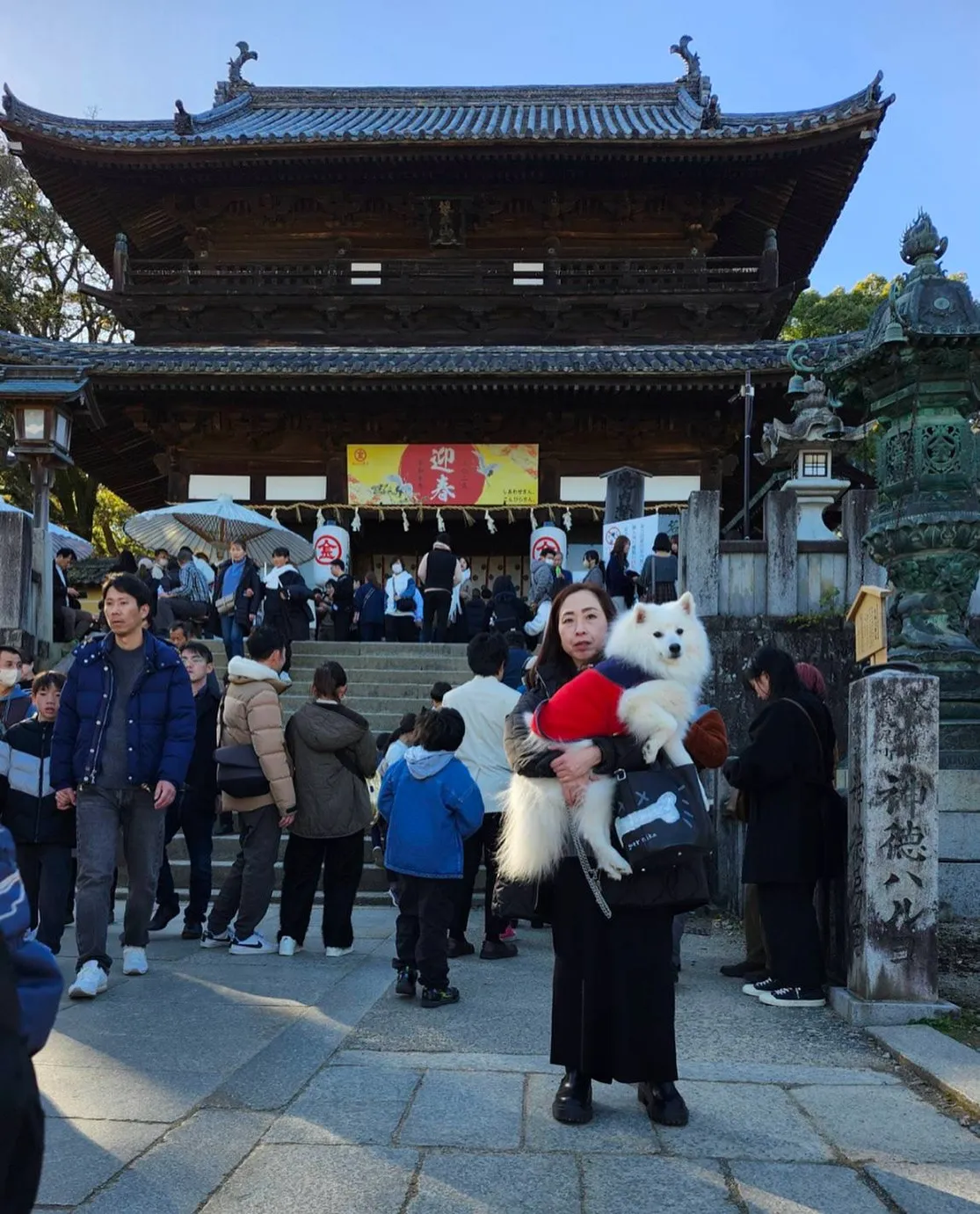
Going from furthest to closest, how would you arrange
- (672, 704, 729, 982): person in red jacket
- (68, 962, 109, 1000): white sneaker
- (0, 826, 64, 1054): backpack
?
(68, 962, 109, 1000): white sneaker, (672, 704, 729, 982): person in red jacket, (0, 826, 64, 1054): backpack

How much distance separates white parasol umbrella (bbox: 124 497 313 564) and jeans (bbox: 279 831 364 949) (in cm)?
880

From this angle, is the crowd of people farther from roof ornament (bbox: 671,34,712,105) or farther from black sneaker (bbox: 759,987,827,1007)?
roof ornament (bbox: 671,34,712,105)

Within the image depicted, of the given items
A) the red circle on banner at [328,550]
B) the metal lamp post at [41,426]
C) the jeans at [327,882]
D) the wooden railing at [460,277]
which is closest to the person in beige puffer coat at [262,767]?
the jeans at [327,882]

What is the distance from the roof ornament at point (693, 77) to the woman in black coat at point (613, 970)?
2085 cm

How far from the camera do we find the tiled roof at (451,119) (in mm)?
16969

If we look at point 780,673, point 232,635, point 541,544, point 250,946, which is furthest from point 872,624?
point 541,544

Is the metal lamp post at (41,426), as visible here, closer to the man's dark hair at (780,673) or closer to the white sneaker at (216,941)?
the white sneaker at (216,941)

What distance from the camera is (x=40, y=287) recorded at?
88.8 feet

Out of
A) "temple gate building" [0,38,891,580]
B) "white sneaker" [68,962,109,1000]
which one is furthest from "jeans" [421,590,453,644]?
"white sneaker" [68,962,109,1000]

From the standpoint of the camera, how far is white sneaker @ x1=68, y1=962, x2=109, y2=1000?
4828mm

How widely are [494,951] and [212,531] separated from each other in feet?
32.6

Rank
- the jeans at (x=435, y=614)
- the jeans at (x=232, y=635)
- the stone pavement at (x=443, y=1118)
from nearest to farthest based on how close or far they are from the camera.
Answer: the stone pavement at (x=443, y=1118) < the jeans at (x=232, y=635) < the jeans at (x=435, y=614)

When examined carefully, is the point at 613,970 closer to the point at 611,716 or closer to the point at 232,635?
the point at 611,716

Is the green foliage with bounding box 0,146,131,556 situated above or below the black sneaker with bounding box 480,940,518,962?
above
